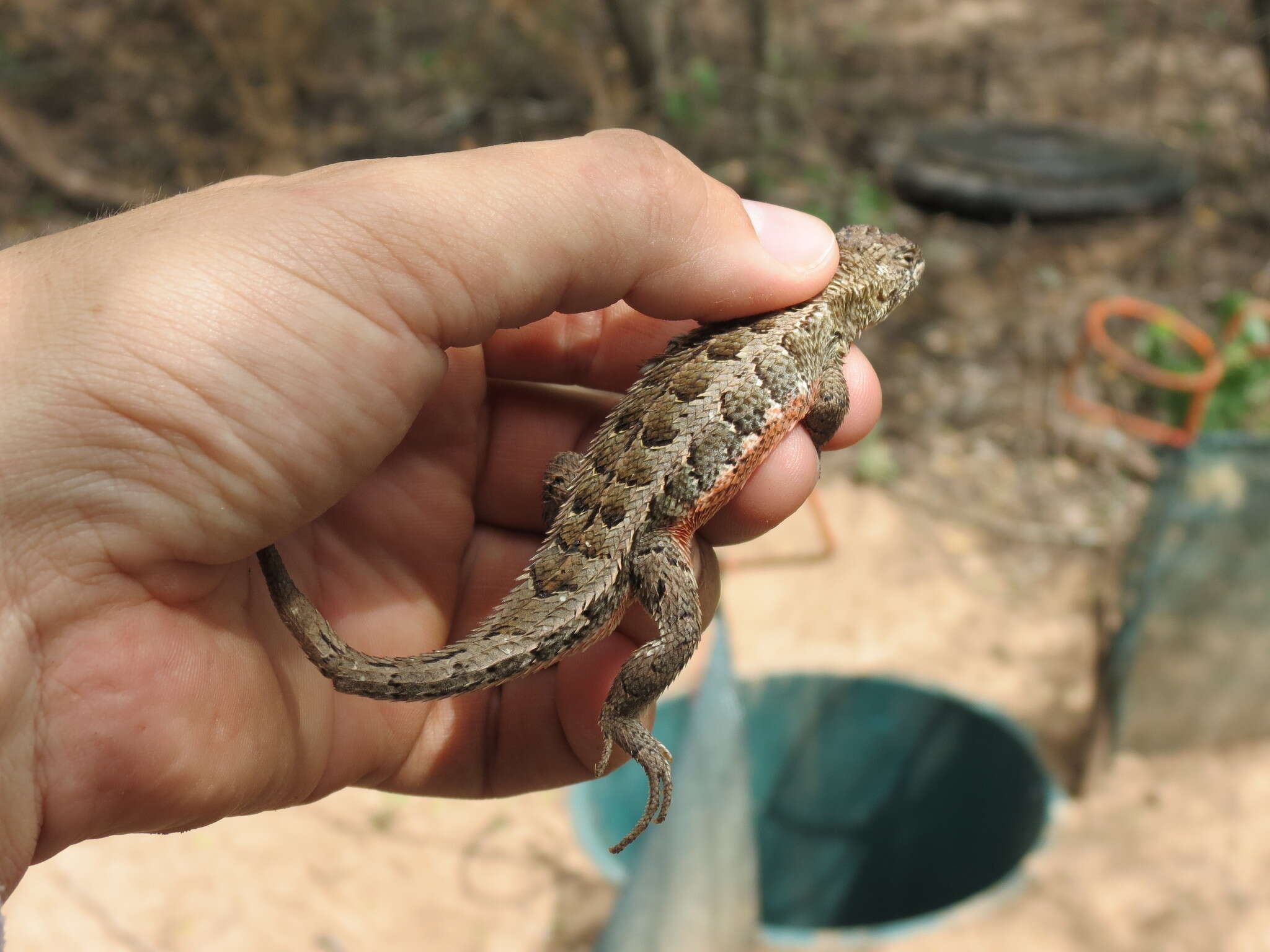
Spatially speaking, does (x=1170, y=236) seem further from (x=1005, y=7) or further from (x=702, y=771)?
(x=702, y=771)

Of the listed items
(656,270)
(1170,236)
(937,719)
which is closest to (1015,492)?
(937,719)

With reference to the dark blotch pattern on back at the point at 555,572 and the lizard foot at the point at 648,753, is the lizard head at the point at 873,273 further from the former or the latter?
the lizard foot at the point at 648,753

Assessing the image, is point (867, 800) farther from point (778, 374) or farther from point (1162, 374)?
point (778, 374)

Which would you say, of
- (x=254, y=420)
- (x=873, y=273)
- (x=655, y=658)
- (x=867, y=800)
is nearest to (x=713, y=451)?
(x=655, y=658)

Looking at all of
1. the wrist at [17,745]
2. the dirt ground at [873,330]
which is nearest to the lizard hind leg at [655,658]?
the wrist at [17,745]

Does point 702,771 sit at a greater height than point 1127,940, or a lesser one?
greater

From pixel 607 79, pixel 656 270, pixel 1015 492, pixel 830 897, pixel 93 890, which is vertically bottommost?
pixel 830 897
